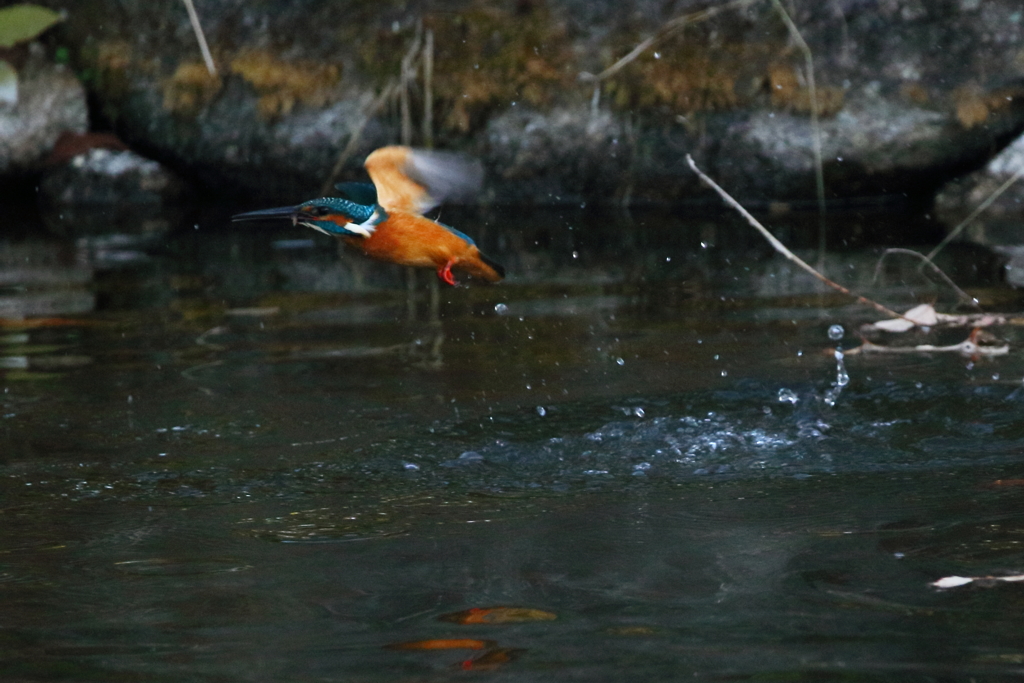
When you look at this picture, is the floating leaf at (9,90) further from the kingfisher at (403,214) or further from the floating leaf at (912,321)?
the floating leaf at (912,321)

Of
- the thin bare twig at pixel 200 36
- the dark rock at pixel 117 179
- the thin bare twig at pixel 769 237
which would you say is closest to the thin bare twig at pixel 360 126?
the thin bare twig at pixel 200 36

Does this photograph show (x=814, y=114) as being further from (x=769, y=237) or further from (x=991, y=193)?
(x=769, y=237)

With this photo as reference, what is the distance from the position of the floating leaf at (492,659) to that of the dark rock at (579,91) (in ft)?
18.8

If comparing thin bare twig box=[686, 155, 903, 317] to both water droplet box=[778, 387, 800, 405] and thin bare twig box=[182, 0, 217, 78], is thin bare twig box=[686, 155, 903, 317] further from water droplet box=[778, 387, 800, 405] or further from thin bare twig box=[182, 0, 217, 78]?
thin bare twig box=[182, 0, 217, 78]

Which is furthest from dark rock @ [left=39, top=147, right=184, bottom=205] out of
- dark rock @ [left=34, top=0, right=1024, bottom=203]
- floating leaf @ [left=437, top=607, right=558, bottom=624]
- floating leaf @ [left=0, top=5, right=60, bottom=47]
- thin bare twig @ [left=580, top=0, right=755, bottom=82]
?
floating leaf @ [left=437, top=607, right=558, bottom=624]

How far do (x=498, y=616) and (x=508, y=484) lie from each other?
33.0 inches

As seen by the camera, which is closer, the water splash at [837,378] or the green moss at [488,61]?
the water splash at [837,378]

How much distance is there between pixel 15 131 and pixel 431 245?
583cm

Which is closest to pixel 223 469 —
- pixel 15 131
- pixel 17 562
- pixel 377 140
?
pixel 17 562

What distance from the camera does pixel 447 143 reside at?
25.9ft

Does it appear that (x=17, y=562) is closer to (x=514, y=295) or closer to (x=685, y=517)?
(x=685, y=517)

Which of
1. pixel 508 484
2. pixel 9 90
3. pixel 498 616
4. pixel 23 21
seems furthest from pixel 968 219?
pixel 9 90

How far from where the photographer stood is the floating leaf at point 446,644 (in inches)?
86.4

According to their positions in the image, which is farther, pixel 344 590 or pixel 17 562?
pixel 17 562
